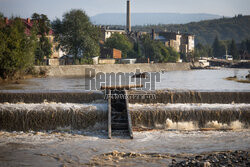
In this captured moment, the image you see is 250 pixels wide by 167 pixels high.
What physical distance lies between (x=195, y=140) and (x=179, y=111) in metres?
2.69

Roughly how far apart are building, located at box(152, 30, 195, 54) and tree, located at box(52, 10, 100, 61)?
3419 inches

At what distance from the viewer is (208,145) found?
15.6 m

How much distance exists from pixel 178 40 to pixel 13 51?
426ft

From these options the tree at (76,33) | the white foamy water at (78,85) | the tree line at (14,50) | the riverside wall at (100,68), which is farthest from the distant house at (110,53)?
the tree line at (14,50)

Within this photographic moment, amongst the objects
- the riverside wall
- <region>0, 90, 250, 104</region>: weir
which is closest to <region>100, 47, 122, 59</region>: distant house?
the riverside wall

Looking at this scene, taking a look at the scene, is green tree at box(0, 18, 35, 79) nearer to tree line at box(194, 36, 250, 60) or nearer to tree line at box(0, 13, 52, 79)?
tree line at box(0, 13, 52, 79)

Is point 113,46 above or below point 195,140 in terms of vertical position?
above

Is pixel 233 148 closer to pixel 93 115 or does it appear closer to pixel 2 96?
pixel 93 115

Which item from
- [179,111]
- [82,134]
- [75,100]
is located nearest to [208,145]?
[179,111]

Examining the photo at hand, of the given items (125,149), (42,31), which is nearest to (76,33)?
(42,31)

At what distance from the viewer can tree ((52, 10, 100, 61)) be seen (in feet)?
210

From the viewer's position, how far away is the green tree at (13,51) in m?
38.5

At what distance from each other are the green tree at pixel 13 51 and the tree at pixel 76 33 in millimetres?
21756

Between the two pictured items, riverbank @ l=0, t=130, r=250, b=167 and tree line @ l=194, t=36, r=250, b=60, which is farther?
tree line @ l=194, t=36, r=250, b=60
